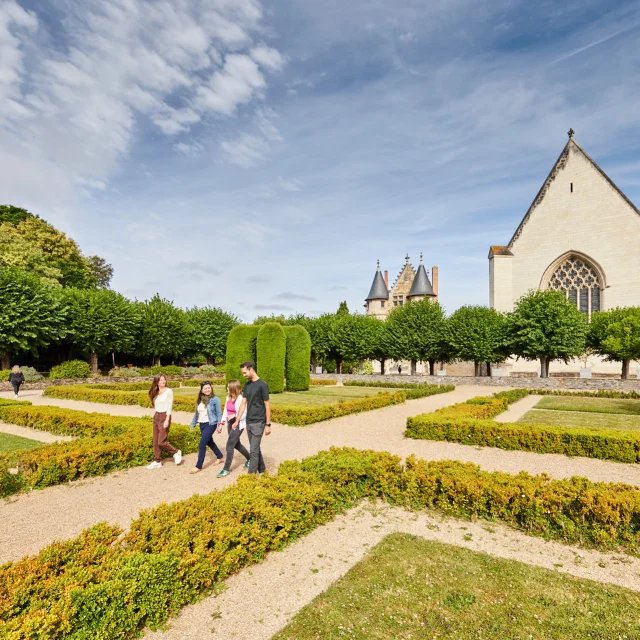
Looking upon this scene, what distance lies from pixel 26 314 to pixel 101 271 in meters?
26.5

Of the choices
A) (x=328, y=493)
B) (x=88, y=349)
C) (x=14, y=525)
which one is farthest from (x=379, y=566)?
(x=88, y=349)

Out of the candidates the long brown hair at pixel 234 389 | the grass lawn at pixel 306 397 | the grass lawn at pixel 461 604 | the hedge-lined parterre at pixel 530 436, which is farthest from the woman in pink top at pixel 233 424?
the grass lawn at pixel 306 397

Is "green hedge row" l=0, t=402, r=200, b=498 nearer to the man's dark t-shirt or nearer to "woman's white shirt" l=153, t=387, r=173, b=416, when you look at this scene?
"woman's white shirt" l=153, t=387, r=173, b=416

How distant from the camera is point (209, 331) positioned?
136ft

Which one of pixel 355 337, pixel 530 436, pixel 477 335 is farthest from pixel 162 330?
pixel 530 436

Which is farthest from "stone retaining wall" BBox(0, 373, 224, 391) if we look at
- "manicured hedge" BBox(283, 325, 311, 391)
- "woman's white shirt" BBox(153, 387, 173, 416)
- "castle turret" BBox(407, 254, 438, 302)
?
"castle turret" BBox(407, 254, 438, 302)

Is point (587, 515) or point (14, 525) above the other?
point (587, 515)

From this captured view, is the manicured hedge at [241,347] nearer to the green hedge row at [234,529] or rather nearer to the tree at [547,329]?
the green hedge row at [234,529]

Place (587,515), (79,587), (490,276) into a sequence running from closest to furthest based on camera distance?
(79,587) < (587,515) < (490,276)

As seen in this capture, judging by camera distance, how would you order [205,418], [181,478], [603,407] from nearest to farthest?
[181,478] → [205,418] → [603,407]

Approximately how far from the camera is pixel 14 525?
5715 millimetres

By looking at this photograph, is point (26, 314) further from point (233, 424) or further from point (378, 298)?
point (378, 298)

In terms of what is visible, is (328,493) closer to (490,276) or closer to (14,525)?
(14,525)

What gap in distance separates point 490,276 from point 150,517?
40339 millimetres
